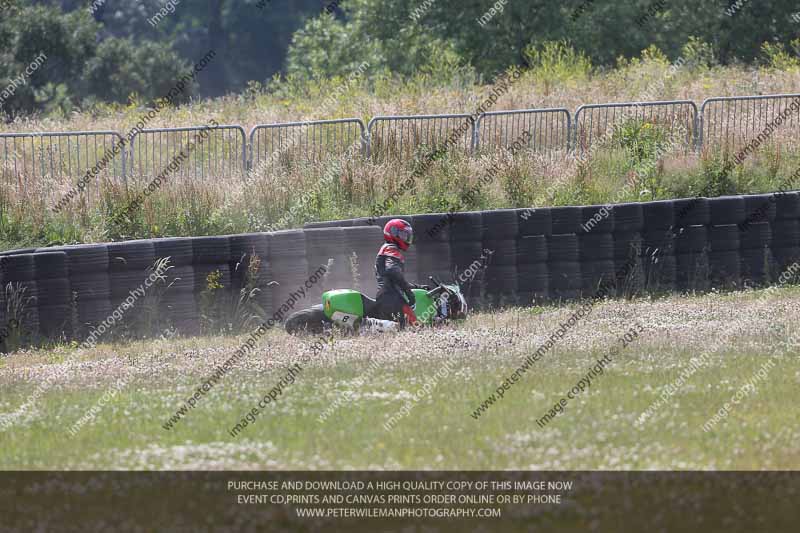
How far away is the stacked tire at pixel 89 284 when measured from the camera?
46.4 ft

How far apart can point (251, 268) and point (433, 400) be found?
5698 mm

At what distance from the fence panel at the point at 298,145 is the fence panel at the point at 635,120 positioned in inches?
174

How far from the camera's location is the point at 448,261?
1616 cm

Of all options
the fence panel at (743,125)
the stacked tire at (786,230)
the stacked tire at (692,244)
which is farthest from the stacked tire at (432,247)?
the fence panel at (743,125)

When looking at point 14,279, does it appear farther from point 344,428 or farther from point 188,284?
point 344,428

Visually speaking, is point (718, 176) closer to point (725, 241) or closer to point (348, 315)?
point (725, 241)

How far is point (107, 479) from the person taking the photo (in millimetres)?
7754

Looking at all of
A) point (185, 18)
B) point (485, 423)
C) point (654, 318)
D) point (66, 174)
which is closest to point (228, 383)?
point (485, 423)

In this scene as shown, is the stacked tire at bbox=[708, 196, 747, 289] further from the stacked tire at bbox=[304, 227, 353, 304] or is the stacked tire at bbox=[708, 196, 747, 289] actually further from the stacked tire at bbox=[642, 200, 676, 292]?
the stacked tire at bbox=[304, 227, 353, 304]

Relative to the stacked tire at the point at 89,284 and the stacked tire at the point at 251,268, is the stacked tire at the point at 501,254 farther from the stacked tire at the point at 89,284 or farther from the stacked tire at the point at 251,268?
the stacked tire at the point at 89,284

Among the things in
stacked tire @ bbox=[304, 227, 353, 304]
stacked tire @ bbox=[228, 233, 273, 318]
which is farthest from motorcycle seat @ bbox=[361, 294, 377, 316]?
stacked tire @ bbox=[228, 233, 273, 318]

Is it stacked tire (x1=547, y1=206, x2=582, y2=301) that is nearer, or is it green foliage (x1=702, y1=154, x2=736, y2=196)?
stacked tire (x1=547, y1=206, x2=582, y2=301)

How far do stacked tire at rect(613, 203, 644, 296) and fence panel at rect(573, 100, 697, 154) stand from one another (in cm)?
379

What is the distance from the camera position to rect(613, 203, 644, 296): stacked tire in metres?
Answer: 16.9
